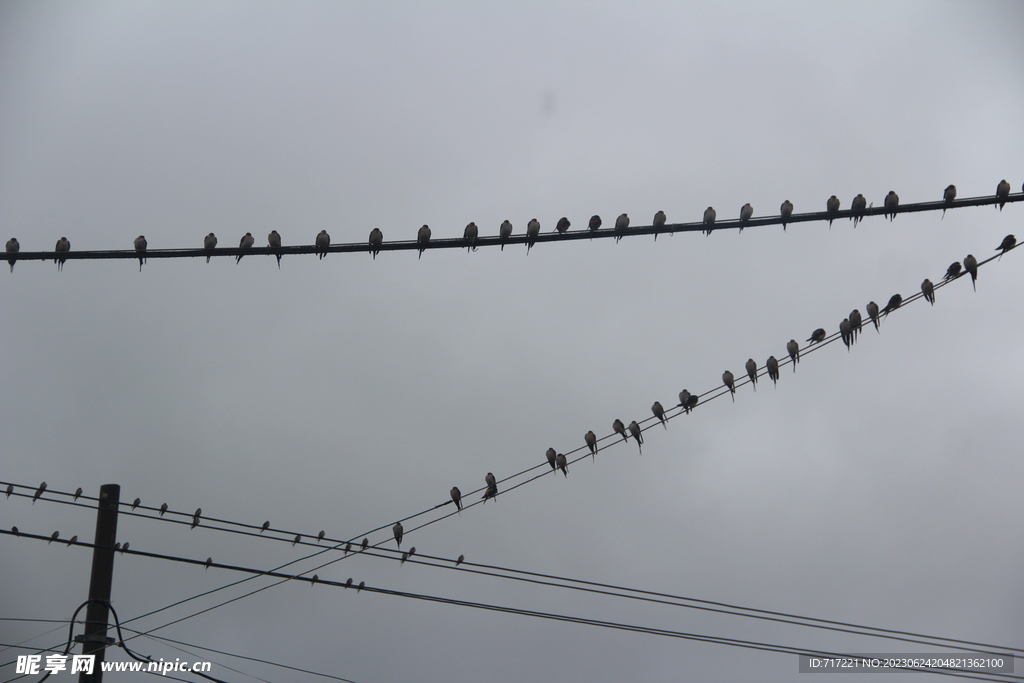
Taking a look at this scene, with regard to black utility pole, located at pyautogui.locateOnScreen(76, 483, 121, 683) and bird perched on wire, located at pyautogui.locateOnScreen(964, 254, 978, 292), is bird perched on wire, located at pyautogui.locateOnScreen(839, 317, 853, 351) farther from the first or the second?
black utility pole, located at pyautogui.locateOnScreen(76, 483, 121, 683)

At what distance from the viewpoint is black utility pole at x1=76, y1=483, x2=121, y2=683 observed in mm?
10242

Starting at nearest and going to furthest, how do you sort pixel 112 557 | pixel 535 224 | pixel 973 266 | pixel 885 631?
1. pixel 885 631
2. pixel 112 557
3. pixel 973 266
4. pixel 535 224

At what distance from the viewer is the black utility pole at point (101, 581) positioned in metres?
10.2

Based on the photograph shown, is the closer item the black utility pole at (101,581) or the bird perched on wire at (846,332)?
the black utility pole at (101,581)

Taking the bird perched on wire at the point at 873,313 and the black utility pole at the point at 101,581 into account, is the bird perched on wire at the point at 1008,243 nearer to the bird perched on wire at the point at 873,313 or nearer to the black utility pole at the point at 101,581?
the bird perched on wire at the point at 873,313

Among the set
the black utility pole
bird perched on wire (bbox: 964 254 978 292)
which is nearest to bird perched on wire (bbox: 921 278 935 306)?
bird perched on wire (bbox: 964 254 978 292)

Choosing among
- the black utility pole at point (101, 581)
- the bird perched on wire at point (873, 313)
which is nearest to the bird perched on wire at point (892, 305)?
the bird perched on wire at point (873, 313)

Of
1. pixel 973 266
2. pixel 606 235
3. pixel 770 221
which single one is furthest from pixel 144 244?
pixel 973 266

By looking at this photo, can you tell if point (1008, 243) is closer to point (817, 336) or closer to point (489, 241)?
point (817, 336)

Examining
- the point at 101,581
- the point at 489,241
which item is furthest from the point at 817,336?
Result: the point at 101,581

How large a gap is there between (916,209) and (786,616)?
5.39 m

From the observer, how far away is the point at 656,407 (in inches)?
793

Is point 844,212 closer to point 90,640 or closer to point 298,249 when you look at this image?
point 298,249

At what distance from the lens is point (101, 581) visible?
415 inches
